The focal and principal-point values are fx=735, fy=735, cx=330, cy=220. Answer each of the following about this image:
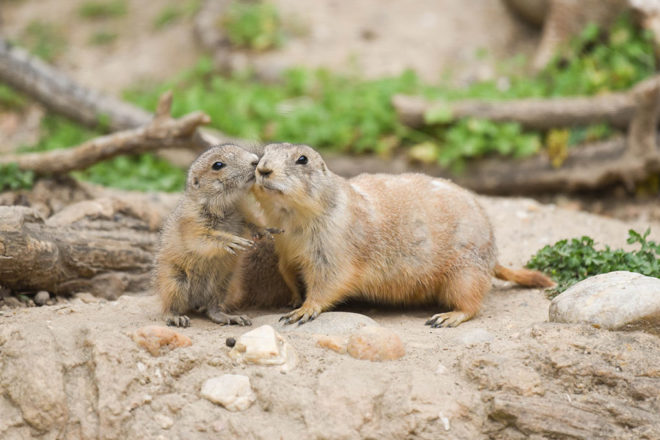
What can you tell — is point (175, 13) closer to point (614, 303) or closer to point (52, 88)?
point (52, 88)

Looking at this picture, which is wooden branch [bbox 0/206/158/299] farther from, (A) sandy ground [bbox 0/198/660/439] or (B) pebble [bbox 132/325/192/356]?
(B) pebble [bbox 132/325/192/356]

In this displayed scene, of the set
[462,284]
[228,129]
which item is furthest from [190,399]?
[228,129]

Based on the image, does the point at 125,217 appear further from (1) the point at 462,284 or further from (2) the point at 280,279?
(1) the point at 462,284

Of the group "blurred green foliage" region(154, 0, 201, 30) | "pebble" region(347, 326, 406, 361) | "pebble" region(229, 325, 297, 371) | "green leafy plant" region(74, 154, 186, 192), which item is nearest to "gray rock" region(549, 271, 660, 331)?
"pebble" region(347, 326, 406, 361)

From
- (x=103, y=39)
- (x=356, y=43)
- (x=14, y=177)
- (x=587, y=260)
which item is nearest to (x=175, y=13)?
(x=103, y=39)

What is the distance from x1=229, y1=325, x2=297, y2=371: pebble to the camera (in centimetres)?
474

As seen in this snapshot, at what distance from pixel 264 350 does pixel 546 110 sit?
7268mm

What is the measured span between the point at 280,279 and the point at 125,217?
2059 millimetres

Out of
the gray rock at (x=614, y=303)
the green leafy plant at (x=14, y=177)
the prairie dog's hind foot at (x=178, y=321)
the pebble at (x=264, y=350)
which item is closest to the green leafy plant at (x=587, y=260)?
the gray rock at (x=614, y=303)

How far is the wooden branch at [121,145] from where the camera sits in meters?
7.69

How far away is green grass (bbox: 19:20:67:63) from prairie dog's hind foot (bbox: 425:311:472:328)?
512 inches

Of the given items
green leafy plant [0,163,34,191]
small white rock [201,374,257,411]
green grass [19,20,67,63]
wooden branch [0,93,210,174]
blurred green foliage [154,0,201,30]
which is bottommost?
small white rock [201,374,257,411]

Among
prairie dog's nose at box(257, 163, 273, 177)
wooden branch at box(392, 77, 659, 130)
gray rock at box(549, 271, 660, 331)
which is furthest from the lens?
wooden branch at box(392, 77, 659, 130)

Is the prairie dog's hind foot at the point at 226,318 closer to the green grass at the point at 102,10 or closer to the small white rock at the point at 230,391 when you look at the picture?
the small white rock at the point at 230,391
